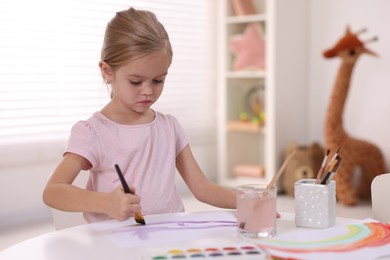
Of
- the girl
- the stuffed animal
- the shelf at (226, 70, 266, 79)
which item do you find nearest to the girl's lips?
the girl

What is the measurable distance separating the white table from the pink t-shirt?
168 mm

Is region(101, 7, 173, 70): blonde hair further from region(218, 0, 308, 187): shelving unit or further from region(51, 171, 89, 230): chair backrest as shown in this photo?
region(218, 0, 308, 187): shelving unit

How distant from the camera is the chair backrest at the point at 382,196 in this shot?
3.86 feet

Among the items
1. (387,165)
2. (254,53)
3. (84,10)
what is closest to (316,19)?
(254,53)

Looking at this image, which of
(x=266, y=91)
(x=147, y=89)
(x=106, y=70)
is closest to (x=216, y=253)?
(x=147, y=89)

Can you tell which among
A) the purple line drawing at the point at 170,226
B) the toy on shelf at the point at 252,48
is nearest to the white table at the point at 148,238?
the purple line drawing at the point at 170,226

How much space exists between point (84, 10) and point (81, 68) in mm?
305

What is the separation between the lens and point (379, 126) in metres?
3.27

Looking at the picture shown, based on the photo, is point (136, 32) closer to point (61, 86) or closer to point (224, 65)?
point (61, 86)

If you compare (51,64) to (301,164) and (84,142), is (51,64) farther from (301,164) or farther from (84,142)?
(84,142)

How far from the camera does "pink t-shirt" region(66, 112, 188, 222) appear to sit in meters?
1.23

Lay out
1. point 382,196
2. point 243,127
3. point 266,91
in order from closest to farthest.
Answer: point 382,196
point 266,91
point 243,127

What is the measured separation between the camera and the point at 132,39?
3.91ft

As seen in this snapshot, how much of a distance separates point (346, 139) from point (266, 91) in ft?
1.92
